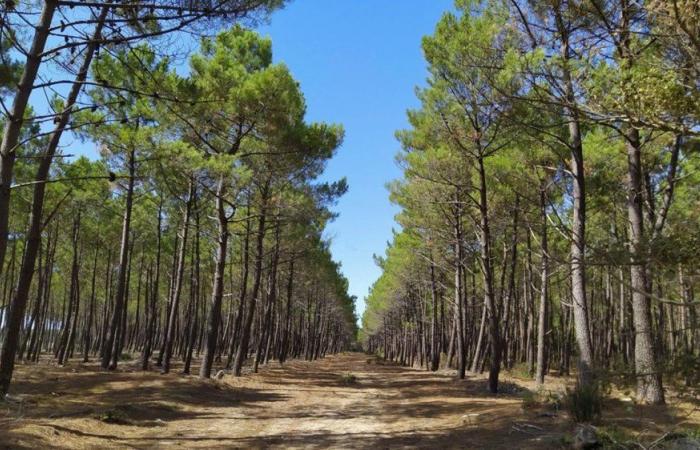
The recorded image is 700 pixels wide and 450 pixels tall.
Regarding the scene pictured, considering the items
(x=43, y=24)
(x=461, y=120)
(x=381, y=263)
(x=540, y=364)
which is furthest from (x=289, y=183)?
(x=381, y=263)

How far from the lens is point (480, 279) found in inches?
1270

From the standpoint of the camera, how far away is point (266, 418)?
984 cm

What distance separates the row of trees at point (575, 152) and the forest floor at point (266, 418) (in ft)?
3.33

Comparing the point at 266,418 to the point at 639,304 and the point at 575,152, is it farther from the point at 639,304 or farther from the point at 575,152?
the point at 575,152

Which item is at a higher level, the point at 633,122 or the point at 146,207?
the point at 146,207

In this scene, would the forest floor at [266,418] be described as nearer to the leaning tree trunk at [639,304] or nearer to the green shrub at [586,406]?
the green shrub at [586,406]

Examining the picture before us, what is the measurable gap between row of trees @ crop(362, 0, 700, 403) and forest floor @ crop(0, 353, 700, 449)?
1014 millimetres

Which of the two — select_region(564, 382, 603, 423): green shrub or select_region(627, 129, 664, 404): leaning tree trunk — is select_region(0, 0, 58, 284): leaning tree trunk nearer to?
select_region(564, 382, 603, 423): green shrub

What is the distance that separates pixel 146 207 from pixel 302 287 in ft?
64.8

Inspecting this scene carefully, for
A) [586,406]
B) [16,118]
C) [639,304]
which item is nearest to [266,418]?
[586,406]

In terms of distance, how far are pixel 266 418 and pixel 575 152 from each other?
26.3 feet

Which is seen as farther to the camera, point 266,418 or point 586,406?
point 266,418

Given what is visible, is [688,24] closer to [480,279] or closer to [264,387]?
[264,387]

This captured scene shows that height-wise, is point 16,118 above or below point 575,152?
below
